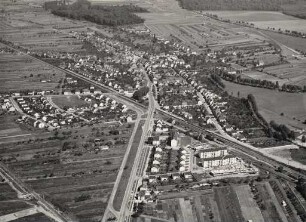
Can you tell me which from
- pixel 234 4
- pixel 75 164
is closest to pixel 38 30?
pixel 234 4

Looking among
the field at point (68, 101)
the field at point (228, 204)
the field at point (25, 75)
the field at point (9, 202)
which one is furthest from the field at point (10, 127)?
the field at point (228, 204)

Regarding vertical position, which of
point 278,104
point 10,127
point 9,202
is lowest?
point 10,127

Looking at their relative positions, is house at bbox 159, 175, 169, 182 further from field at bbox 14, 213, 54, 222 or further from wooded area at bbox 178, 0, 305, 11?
wooded area at bbox 178, 0, 305, 11

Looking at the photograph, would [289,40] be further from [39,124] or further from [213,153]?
[39,124]

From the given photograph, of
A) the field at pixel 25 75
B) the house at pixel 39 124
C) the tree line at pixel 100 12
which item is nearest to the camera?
the house at pixel 39 124

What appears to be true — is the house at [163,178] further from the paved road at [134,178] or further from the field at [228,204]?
the field at [228,204]

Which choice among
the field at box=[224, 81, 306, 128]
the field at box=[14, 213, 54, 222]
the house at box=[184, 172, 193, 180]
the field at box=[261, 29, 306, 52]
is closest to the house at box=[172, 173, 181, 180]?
the house at box=[184, 172, 193, 180]
